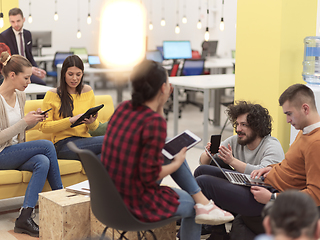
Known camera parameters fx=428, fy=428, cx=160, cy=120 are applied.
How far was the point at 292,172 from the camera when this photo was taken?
90.4 inches

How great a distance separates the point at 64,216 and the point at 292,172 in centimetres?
A: 130

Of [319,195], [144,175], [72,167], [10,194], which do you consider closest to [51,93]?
[72,167]

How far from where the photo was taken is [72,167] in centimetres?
321

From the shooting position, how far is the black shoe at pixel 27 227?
2.81 metres

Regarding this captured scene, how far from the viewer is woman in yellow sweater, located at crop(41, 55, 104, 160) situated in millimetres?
3236

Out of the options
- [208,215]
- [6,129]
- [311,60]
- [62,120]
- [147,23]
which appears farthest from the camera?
[147,23]

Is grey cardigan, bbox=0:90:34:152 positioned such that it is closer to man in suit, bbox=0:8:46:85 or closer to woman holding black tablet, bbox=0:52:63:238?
woman holding black tablet, bbox=0:52:63:238

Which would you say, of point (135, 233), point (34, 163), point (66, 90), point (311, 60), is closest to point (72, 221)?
point (135, 233)

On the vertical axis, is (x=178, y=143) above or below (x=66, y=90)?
below

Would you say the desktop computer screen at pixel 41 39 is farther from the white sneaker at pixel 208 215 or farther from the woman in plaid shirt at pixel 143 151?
the white sneaker at pixel 208 215

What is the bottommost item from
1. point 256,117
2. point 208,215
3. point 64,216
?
point 64,216

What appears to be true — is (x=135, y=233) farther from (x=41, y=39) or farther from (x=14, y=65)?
(x=41, y=39)

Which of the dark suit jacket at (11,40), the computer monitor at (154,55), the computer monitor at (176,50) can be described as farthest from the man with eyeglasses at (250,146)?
the computer monitor at (176,50)

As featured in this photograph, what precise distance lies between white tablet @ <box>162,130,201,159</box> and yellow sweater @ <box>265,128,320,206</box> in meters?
0.55
